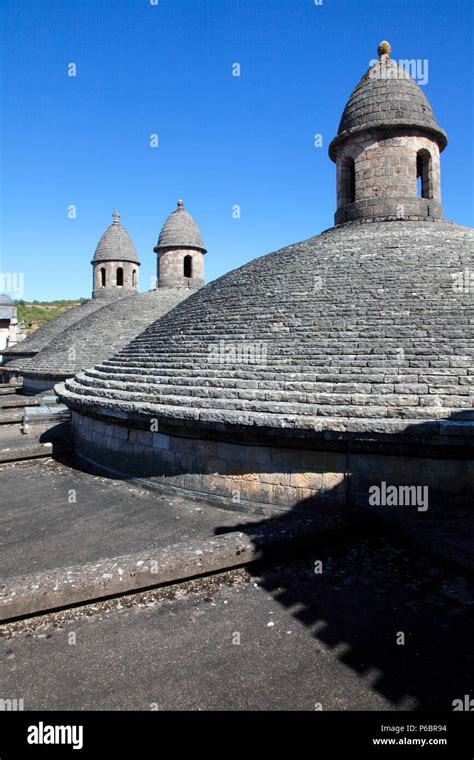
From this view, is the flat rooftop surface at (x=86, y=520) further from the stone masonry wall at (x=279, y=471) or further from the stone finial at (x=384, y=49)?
the stone finial at (x=384, y=49)

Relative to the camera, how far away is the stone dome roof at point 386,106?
39.9 ft

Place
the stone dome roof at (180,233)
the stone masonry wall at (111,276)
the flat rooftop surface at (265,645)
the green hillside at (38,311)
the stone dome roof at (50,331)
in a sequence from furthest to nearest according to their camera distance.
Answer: the green hillside at (38,311) < the stone masonry wall at (111,276) < the stone dome roof at (50,331) < the stone dome roof at (180,233) < the flat rooftop surface at (265,645)

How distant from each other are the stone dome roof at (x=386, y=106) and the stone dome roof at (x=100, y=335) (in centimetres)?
1287

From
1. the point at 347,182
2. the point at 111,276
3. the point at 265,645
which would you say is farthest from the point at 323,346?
the point at 111,276

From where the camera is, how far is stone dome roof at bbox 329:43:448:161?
12164 millimetres

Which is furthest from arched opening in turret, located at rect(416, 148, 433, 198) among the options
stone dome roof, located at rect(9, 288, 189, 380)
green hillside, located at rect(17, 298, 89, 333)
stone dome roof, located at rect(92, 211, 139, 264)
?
green hillside, located at rect(17, 298, 89, 333)

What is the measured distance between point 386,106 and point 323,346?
765cm

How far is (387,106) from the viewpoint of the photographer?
12273 mm

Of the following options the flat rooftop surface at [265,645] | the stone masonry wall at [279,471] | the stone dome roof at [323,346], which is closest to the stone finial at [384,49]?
the stone dome roof at [323,346]

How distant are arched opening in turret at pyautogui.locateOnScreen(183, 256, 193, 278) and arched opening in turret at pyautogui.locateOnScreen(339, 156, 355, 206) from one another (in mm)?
14822

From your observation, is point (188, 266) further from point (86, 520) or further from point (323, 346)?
point (86, 520)
